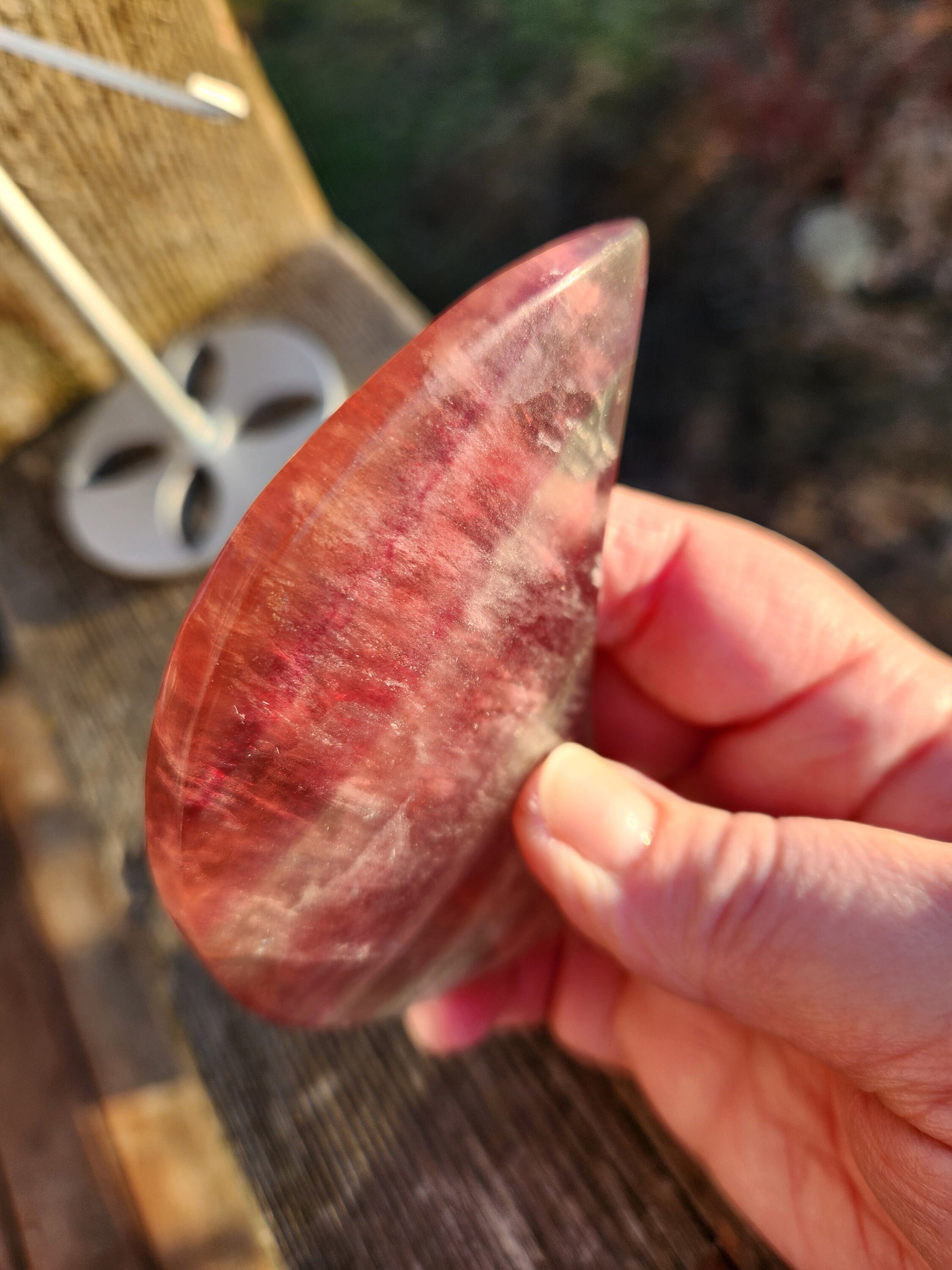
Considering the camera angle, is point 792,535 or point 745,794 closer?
point 745,794

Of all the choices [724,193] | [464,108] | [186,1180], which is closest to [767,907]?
[186,1180]

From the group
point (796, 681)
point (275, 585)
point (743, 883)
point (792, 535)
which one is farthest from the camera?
point (792, 535)

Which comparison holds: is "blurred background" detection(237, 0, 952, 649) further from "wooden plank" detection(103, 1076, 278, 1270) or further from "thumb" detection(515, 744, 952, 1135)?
"wooden plank" detection(103, 1076, 278, 1270)

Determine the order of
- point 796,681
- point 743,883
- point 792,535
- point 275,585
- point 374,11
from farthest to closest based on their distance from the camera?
point 374,11 < point 792,535 < point 796,681 < point 743,883 < point 275,585

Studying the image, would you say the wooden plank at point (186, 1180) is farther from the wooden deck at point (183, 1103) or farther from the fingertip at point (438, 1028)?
the fingertip at point (438, 1028)

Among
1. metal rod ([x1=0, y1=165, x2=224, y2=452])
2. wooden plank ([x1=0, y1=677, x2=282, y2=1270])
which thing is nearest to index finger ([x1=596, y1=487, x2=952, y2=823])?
metal rod ([x1=0, y1=165, x2=224, y2=452])

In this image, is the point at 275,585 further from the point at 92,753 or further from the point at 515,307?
the point at 92,753

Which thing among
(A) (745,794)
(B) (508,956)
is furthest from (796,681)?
(B) (508,956)

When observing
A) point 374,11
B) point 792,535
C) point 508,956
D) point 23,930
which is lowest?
point 792,535
